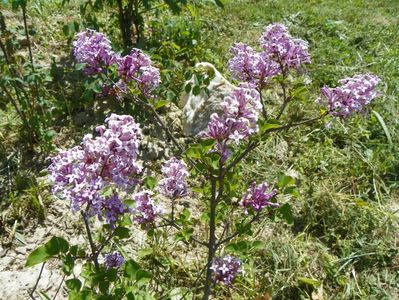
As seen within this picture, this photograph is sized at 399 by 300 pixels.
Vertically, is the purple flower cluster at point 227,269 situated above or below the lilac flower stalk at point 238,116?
below

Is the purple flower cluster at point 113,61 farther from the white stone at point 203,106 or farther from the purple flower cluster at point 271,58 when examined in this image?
the white stone at point 203,106

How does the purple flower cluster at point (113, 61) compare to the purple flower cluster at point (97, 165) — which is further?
the purple flower cluster at point (113, 61)

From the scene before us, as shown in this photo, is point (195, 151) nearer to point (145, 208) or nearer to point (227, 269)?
point (145, 208)

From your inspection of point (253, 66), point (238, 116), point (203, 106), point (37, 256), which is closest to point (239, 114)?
point (238, 116)

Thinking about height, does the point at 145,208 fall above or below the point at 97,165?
below

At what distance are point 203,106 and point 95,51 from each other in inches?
76.1

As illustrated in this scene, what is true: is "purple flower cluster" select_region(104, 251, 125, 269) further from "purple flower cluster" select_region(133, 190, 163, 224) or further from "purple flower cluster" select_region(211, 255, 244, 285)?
"purple flower cluster" select_region(211, 255, 244, 285)

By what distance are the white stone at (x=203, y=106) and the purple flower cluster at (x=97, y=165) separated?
2175 millimetres

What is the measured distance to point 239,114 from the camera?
5.21 feet

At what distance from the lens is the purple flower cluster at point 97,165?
143cm

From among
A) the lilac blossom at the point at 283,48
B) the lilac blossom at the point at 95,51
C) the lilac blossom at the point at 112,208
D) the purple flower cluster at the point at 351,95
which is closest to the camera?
the lilac blossom at the point at 112,208

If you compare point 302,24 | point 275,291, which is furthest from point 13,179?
point 302,24

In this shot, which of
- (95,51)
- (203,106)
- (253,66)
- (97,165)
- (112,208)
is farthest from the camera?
(203,106)

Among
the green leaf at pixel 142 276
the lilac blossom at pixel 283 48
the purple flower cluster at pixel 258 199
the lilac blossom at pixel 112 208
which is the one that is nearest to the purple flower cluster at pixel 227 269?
the purple flower cluster at pixel 258 199
